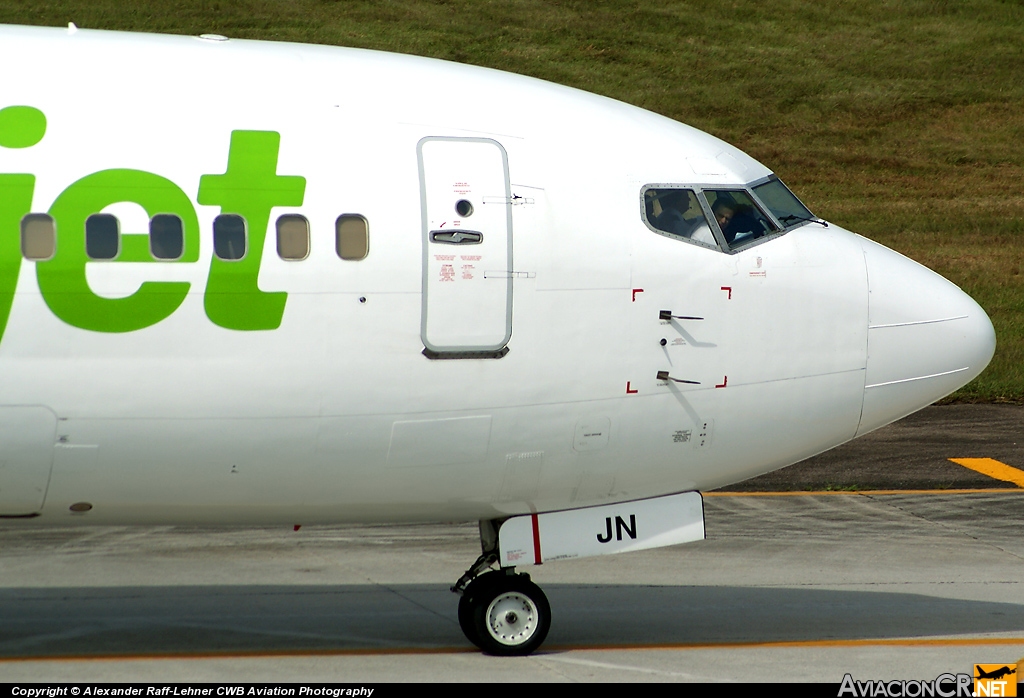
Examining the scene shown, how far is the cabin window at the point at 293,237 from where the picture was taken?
29.9 ft

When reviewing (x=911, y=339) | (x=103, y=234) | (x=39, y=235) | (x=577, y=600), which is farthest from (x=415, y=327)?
(x=577, y=600)

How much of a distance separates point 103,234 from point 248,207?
37.7 inches

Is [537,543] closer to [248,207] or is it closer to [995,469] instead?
[248,207]

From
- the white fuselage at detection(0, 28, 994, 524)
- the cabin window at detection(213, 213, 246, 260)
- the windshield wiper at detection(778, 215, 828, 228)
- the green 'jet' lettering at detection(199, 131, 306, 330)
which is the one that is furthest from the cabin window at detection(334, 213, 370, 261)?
the windshield wiper at detection(778, 215, 828, 228)

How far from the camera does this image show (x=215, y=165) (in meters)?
9.12

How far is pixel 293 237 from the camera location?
912cm

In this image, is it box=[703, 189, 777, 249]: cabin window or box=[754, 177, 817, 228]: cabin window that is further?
box=[754, 177, 817, 228]: cabin window

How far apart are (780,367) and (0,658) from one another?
6350 millimetres

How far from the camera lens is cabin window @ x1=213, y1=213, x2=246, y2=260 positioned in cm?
902

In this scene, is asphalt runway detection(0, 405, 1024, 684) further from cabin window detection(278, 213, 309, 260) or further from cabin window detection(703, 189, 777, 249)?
cabin window detection(703, 189, 777, 249)

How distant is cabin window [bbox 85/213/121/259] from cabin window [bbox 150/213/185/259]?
22 cm

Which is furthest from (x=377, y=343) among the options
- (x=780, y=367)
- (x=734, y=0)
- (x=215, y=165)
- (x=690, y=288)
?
(x=734, y=0)

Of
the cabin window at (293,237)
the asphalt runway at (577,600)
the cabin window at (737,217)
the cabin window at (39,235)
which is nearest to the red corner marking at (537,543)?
the asphalt runway at (577,600)

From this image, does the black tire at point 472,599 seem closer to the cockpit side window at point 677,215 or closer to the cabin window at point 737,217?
the cockpit side window at point 677,215
